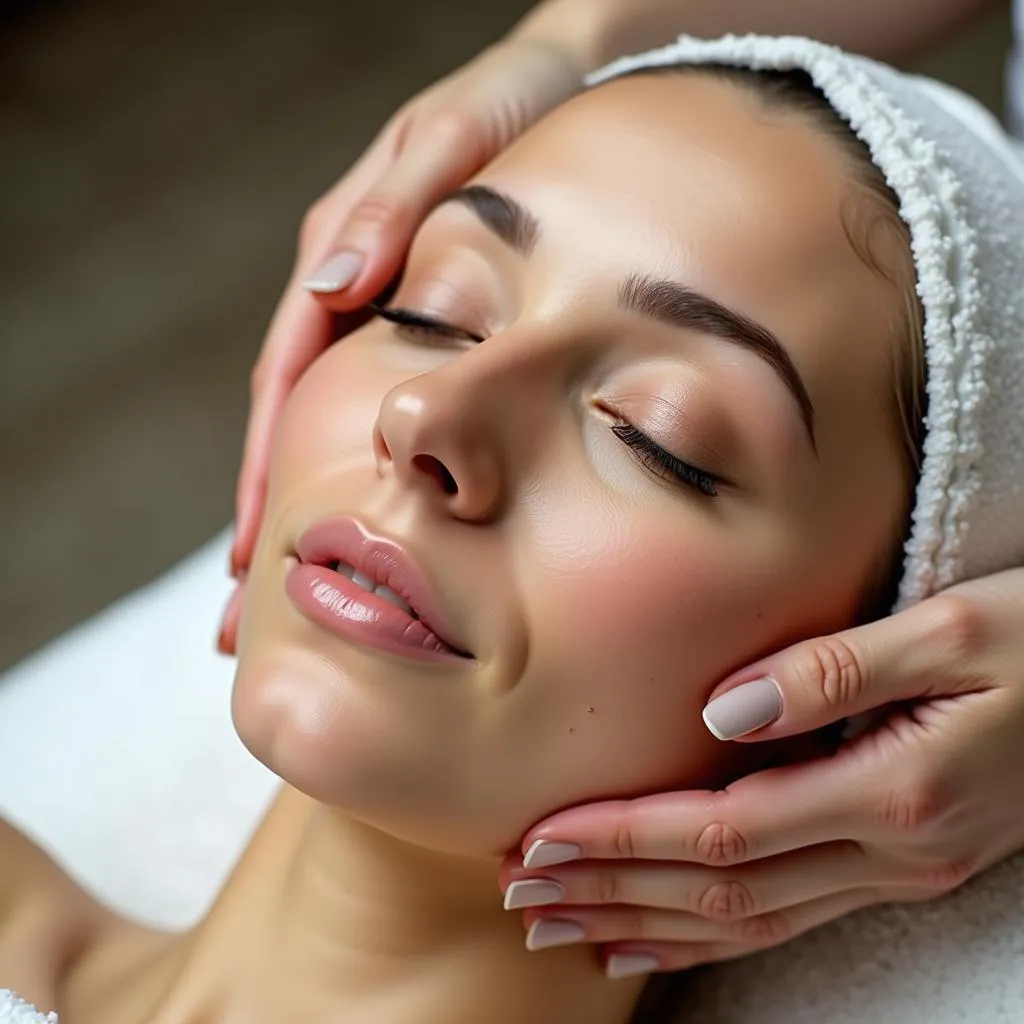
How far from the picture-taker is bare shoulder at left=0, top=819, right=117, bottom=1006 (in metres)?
1.04

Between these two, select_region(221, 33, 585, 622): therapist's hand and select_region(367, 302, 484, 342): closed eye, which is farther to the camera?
select_region(221, 33, 585, 622): therapist's hand

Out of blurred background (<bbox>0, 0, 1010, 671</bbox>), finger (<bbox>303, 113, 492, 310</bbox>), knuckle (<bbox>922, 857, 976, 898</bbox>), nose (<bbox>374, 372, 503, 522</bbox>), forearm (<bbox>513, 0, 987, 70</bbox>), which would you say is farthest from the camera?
blurred background (<bbox>0, 0, 1010, 671</bbox>)

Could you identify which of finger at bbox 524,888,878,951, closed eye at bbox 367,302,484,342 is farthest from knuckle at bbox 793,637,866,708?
closed eye at bbox 367,302,484,342

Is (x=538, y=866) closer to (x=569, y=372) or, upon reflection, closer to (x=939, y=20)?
(x=569, y=372)

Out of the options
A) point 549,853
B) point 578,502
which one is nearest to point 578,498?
point 578,502

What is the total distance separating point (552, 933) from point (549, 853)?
11 centimetres

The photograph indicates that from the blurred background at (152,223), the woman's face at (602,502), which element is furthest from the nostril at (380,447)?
the blurred background at (152,223)

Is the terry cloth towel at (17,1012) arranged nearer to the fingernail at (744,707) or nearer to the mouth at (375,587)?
the mouth at (375,587)

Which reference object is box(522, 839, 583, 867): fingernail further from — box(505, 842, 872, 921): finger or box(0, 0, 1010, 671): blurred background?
box(0, 0, 1010, 671): blurred background

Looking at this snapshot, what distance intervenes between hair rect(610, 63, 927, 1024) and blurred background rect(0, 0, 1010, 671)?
5.27 ft

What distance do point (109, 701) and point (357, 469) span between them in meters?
0.70

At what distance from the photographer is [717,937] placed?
3.22ft

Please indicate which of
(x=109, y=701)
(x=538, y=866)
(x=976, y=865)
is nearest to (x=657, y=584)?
(x=538, y=866)

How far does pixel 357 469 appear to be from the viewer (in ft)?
2.98
